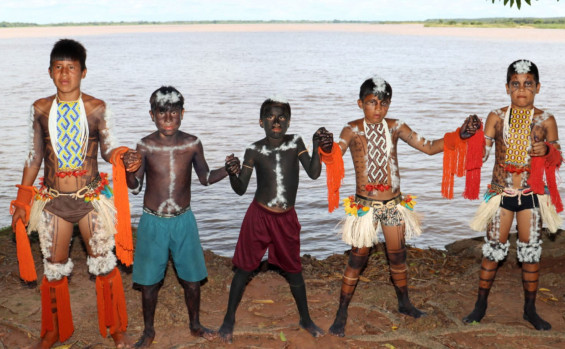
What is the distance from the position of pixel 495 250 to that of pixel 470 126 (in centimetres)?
131

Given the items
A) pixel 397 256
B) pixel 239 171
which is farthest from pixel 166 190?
pixel 397 256

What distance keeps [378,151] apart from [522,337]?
2.22m

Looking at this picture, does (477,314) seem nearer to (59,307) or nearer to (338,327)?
(338,327)

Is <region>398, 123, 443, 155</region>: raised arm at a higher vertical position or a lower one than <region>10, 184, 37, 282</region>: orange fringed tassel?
higher

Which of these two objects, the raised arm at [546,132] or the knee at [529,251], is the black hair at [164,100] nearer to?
the raised arm at [546,132]

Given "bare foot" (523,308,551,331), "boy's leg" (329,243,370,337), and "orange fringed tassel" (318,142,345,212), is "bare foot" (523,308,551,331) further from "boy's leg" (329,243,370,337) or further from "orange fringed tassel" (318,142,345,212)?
"orange fringed tassel" (318,142,345,212)

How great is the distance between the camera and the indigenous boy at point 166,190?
17.1ft

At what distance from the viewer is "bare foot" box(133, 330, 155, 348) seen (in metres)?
5.50

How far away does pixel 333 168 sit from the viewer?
5.41 m

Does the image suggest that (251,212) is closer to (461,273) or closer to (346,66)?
(461,273)

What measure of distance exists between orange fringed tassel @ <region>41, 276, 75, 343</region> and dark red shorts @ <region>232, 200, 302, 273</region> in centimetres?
156

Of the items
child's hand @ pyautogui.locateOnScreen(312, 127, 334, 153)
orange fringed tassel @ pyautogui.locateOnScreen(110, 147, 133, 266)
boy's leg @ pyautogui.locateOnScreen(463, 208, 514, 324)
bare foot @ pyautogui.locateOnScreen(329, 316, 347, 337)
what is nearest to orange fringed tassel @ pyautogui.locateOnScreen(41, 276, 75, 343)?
orange fringed tassel @ pyautogui.locateOnScreen(110, 147, 133, 266)

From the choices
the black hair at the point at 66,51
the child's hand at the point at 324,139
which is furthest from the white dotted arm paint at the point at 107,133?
the child's hand at the point at 324,139

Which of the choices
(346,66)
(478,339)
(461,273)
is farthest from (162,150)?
(346,66)
